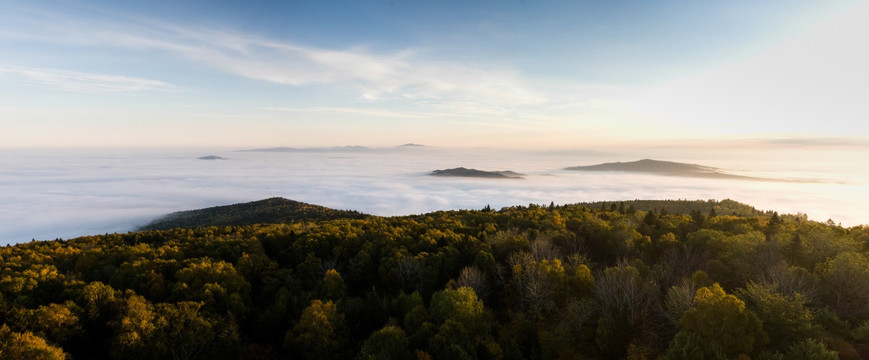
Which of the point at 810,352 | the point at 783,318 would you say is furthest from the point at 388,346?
the point at 783,318

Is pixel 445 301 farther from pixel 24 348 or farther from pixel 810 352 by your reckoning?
pixel 24 348

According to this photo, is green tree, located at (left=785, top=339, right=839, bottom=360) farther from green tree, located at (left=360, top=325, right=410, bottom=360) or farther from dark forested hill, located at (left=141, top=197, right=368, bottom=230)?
dark forested hill, located at (left=141, top=197, right=368, bottom=230)

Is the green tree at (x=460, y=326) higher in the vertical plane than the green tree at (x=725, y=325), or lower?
lower

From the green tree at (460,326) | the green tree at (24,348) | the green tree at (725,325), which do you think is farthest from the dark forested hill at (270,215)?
the green tree at (725,325)

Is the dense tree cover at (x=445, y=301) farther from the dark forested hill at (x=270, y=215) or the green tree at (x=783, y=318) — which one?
the dark forested hill at (x=270, y=215)

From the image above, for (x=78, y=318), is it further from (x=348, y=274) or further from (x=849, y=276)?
(x=849, y=276)

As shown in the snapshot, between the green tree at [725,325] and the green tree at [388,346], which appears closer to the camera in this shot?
the green tree at [725,325]

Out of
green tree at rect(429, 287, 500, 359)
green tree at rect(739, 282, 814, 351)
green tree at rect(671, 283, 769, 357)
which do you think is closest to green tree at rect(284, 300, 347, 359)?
green tree at rect(429, 287, 500, 359)

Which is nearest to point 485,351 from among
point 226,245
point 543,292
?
point 543,292
